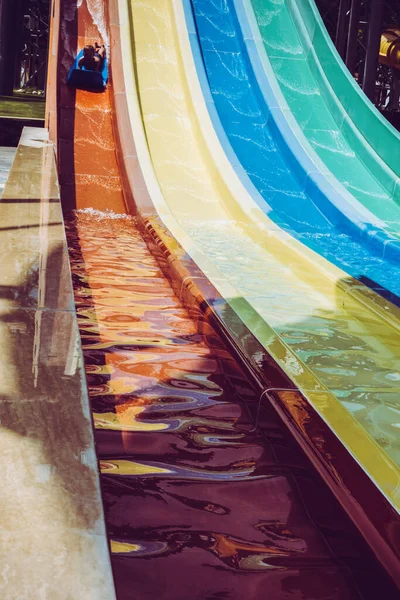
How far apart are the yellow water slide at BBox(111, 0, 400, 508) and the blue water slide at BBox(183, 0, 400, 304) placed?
0.19 meters

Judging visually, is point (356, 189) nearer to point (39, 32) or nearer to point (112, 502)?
point (112, 502)

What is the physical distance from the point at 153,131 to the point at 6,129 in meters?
4.47

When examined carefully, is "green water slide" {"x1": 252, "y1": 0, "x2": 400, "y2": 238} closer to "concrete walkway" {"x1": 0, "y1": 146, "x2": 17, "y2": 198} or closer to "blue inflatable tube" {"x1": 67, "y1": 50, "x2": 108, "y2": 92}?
"blue inflatable tube" {"x1": 67, "y1": 50, "x2": 108, "y2": 92}

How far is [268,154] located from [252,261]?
2364 mm

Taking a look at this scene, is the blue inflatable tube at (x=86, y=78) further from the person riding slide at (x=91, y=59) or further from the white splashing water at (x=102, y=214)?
the white splashing water at (x=102, y=214)

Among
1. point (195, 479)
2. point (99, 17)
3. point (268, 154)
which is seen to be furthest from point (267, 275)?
point (99, 17)

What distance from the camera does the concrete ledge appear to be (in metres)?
0.81

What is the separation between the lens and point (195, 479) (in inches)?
68.5

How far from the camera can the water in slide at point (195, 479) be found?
1398 millimetres

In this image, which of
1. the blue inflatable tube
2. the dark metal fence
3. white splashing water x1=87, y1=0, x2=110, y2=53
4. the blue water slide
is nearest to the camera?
the blue water slide

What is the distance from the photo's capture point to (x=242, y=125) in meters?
6.57

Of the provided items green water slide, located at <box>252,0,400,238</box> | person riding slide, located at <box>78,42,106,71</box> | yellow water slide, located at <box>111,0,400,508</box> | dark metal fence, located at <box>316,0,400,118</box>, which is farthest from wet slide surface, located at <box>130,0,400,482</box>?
dark metal fence, located at <box>316,0,400,118</box>

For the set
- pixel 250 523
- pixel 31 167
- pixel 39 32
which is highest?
pixel 39 32

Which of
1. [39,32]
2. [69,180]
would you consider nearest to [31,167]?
[69,180]
